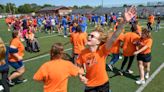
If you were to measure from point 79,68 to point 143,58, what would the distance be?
13.9 ft

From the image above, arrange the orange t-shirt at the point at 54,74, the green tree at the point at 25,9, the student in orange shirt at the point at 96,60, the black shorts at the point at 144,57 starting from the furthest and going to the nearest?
the green tree at the point at 25,9 → the black shorts at the point at 144,57 → the student in orange shirt at the point at 96,60 → the orange t-shirt at the point at 54,74

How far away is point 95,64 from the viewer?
4.79m

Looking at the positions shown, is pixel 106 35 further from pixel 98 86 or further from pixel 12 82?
pixel 12 82

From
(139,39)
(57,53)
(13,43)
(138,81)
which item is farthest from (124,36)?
(57,53)

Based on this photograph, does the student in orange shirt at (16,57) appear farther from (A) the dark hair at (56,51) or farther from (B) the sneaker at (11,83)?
(A) the dark hair at (56,51)

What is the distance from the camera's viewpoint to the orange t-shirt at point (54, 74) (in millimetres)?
4355

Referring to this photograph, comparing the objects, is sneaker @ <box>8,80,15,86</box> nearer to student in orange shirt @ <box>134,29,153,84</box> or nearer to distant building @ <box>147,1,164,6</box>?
student in orange shirt @ <box>134,29,153,84</box>

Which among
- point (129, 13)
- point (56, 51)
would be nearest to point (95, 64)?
point (56, 51)

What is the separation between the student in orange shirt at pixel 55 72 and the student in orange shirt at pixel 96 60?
426 mm

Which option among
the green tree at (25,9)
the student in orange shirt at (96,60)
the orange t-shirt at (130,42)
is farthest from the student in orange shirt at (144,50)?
the green tree at (25,9)

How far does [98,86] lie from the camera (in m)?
4.90

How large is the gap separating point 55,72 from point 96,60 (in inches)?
30.2

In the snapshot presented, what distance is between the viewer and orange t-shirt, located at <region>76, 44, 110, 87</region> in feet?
15.6

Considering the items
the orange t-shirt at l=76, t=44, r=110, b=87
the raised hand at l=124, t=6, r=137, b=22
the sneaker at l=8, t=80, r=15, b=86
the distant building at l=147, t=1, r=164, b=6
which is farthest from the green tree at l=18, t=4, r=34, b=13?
the raised hand at l=124, t=6, r=137, b=22
